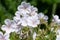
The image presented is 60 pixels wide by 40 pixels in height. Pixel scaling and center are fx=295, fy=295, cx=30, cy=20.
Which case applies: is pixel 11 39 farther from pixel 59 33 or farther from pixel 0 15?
pixel 0 15

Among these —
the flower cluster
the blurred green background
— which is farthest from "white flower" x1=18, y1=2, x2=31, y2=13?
the blurred green background

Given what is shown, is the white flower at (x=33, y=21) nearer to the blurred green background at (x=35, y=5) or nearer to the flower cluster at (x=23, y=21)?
the flower cluster at (x=23, y=21)

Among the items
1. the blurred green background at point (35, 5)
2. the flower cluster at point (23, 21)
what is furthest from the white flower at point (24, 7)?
the blurred green background at point (35, 5)

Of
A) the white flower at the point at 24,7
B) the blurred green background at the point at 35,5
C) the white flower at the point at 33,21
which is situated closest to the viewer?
the white flower at the point at 33,21

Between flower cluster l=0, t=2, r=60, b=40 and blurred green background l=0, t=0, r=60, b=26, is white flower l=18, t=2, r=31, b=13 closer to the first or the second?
flower cluster l=0, t=2, r=60, b=40

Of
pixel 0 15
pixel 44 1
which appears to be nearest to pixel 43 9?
pixel 44 1

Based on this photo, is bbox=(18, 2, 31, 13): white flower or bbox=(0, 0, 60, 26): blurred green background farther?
bbox=(0, 0, 60, 26): blurred green background

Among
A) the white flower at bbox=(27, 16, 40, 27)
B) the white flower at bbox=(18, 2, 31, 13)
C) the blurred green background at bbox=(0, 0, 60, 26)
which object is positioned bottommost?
the white flower at bbox=(27, 16, 40, 27)

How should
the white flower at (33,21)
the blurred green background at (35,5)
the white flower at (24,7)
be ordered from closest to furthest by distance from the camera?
the white flower at (33,21)
the white flower at (24,7)
the blurred green background at (35,5)

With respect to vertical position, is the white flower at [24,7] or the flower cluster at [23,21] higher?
the white flower at [24,7]

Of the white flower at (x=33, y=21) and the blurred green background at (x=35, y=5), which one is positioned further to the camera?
Result: the blurred green background at (x=35, y=5)

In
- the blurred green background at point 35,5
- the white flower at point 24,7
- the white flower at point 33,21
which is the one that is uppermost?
the blurred green background at point 35,5
